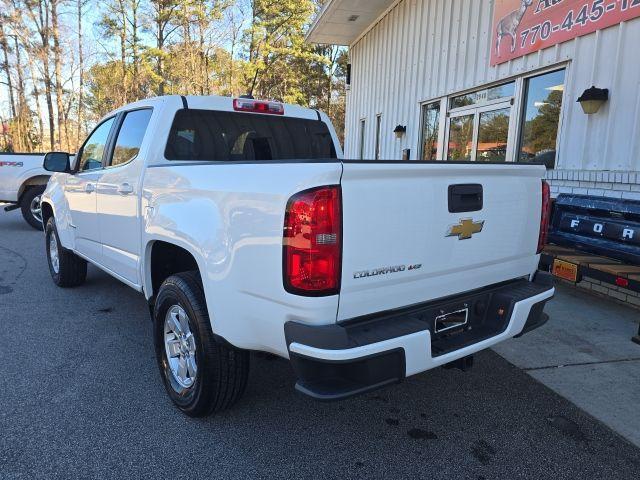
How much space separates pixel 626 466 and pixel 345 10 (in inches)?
446

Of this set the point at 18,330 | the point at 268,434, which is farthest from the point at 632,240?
the point at 18,330

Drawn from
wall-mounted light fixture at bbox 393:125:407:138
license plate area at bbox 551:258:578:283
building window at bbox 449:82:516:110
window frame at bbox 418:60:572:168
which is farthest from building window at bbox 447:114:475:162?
license plate area at bbox 551:258:578:283

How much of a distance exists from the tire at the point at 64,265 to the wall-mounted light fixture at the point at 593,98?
236 inches

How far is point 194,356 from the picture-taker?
106 inches

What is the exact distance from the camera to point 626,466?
94.2 inches

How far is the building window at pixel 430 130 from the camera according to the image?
955 centimetres

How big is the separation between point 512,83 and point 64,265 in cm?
660

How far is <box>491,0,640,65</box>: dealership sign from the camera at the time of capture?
5.25 m

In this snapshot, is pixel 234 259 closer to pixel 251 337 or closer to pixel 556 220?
pixel 251 337

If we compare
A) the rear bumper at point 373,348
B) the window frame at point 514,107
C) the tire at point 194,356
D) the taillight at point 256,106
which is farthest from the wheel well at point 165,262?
the window frame at point 514,107

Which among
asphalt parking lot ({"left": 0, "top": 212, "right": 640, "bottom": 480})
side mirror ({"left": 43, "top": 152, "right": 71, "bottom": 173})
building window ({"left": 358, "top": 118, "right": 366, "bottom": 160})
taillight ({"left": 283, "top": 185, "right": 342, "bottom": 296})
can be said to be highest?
building window ({"left": 358, "top": 118, "right": 366, "bottom": 160})

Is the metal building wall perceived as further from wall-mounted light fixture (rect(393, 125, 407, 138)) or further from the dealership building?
wall-mounted light fixture (rect(393, 125, 407, 138))

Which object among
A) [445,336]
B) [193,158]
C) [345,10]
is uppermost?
[345,10]

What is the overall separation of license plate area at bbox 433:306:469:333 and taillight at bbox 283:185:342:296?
2.31 ft
